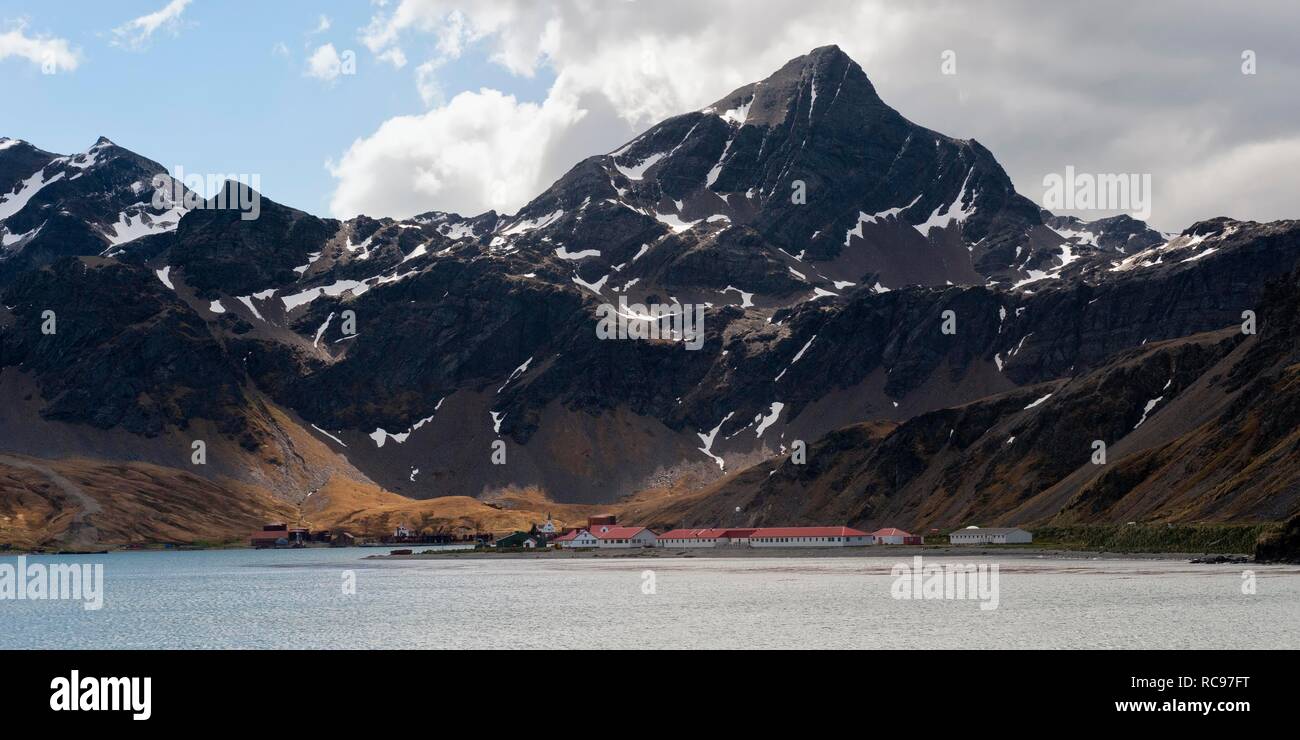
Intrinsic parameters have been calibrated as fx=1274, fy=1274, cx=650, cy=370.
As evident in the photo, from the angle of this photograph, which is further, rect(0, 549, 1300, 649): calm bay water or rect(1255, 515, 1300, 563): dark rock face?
rect(1255, 515, 1300, 563): dark rock face

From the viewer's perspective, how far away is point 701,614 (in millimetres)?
98062

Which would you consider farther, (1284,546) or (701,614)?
(1284,546)

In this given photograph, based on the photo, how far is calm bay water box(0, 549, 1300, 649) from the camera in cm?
7850

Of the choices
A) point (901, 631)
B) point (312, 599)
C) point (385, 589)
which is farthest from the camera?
point (385, 589)

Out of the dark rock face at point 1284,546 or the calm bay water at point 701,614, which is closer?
the calm bay water at point 701,614

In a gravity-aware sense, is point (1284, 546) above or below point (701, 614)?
above

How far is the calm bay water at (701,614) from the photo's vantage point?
78.5 m

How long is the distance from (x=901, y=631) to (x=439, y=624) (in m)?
34.0
